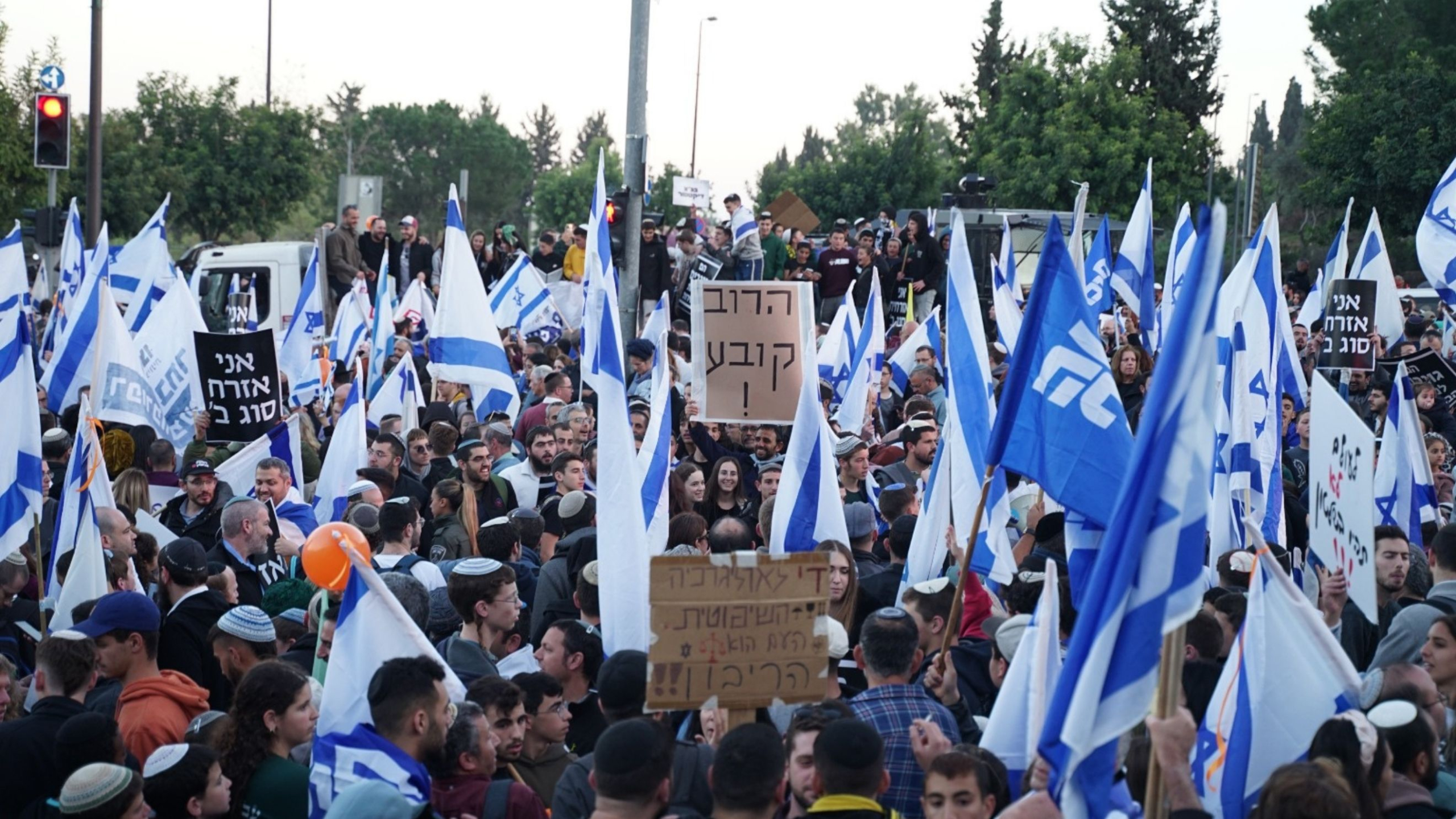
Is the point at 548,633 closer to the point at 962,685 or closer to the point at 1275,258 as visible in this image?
the point at 962,685

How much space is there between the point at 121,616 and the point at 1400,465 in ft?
22.1

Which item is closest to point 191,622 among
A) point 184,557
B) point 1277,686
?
point 184,557

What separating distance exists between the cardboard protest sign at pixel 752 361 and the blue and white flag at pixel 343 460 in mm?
2977

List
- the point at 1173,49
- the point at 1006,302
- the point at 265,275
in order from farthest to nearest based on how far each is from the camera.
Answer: the point at 1173,49
the point at 265,275
the point at 1006,302

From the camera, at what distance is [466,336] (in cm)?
1288

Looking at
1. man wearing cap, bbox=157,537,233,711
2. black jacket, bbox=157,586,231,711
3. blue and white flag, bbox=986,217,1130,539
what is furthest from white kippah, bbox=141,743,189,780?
blue and white flag, bbox=986,217,1130,539

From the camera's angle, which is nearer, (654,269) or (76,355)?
(76,355)

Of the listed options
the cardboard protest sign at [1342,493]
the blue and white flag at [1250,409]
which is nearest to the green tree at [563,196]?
the blue and white flag at [1250,409]

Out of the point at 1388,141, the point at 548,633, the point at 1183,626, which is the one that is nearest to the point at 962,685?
the point at 548,633

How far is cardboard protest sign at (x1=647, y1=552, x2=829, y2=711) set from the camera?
5.37 m

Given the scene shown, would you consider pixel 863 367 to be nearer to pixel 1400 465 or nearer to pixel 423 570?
pixel 1400 465

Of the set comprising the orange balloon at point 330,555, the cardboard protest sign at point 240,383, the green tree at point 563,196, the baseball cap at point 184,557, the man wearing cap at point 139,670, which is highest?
the green tree at point 563,196

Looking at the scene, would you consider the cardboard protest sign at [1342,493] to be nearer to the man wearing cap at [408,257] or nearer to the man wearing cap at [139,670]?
the man wearing cap at [139,670]

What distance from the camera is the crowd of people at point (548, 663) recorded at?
4.86 metres
